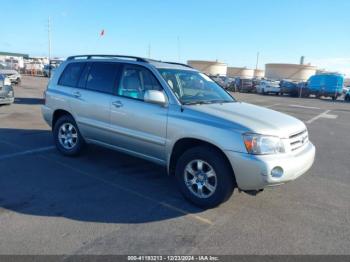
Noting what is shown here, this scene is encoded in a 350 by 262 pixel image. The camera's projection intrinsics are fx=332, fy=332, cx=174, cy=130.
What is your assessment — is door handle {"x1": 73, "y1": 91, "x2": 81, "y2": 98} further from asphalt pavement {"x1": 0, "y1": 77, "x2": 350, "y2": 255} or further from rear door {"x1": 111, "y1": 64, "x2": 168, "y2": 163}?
asphalt pavement {"x1": 0, "y1": 77, "x2": 350, "y2": 255}

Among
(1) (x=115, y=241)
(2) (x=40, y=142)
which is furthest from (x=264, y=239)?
(2) (x=40, y=142)

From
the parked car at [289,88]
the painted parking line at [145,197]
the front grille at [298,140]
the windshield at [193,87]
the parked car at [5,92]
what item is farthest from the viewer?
the parked car at [289,88]

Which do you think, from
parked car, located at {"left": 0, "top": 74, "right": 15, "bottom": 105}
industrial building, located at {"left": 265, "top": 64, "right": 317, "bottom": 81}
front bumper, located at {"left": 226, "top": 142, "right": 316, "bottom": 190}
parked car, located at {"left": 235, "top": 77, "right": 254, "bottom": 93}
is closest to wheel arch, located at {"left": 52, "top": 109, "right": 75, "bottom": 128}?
front bumper, located at {"left": 226, "top": 142, "right": 316, "bottom": 190}

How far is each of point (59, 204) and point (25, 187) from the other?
32.4 inches

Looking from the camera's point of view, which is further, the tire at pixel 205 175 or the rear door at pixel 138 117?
the rear door at pixel 138 117

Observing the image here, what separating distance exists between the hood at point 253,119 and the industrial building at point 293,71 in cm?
7401

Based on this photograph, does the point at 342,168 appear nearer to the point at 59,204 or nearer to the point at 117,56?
the point at 117,56

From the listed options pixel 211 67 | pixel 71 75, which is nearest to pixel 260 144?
pixel 71 75

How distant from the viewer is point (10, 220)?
3.77 meters

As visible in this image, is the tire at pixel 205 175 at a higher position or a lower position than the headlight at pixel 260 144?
lower

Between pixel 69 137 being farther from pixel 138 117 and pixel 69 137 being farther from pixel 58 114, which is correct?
pixel 138 117

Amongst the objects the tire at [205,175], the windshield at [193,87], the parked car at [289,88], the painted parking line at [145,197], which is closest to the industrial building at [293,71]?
the parked car at [289,88]

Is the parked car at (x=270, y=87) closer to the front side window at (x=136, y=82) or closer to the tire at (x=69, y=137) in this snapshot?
the tire at (x=69, y=137)

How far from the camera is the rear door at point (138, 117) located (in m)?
4.64
